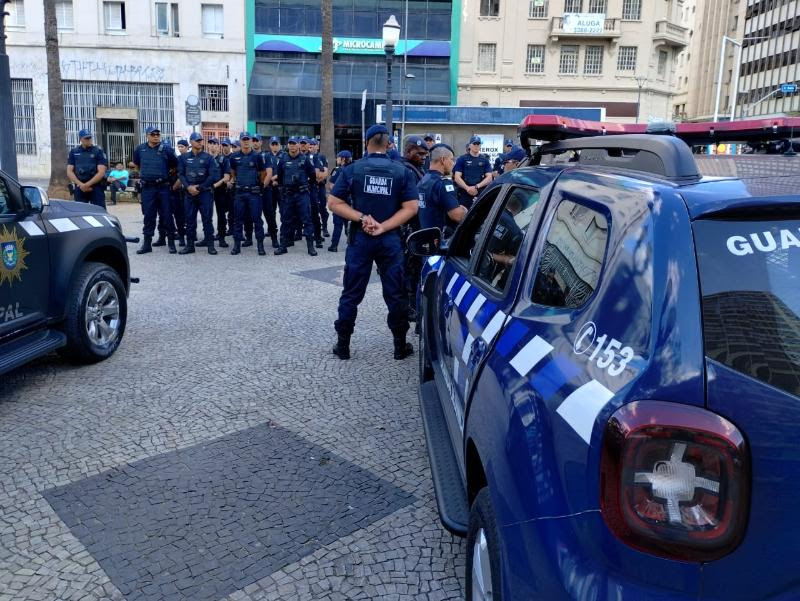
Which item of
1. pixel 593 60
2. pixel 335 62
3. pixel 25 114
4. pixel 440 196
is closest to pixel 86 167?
pixel 440 196

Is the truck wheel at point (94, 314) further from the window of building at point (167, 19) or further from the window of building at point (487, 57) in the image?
the window of building at point (487, 57)

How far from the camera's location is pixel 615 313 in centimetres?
150

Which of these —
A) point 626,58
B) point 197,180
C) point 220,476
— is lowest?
point 220,476

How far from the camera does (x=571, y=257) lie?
1.88 meters

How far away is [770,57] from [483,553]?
77.2 metres

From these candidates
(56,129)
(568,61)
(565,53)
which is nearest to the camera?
(56,129)

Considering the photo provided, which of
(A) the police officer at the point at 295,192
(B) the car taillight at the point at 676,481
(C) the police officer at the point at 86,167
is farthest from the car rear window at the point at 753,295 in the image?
(C) the police officer at the point at 86,167

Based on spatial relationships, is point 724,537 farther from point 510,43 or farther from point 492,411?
point 510,43

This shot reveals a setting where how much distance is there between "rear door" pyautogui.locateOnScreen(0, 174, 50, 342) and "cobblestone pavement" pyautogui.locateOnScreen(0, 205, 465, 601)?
0.56 m

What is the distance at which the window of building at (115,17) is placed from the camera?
33.2 metres

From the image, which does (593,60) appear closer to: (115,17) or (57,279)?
(115,17)

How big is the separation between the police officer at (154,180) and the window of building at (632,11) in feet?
116

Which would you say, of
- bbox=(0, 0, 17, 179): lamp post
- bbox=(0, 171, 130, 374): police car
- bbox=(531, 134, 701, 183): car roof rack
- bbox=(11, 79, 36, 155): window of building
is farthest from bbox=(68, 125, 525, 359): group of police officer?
bbox=(11, 79, 36, 155): window of building

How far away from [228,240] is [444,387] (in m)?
10.6
